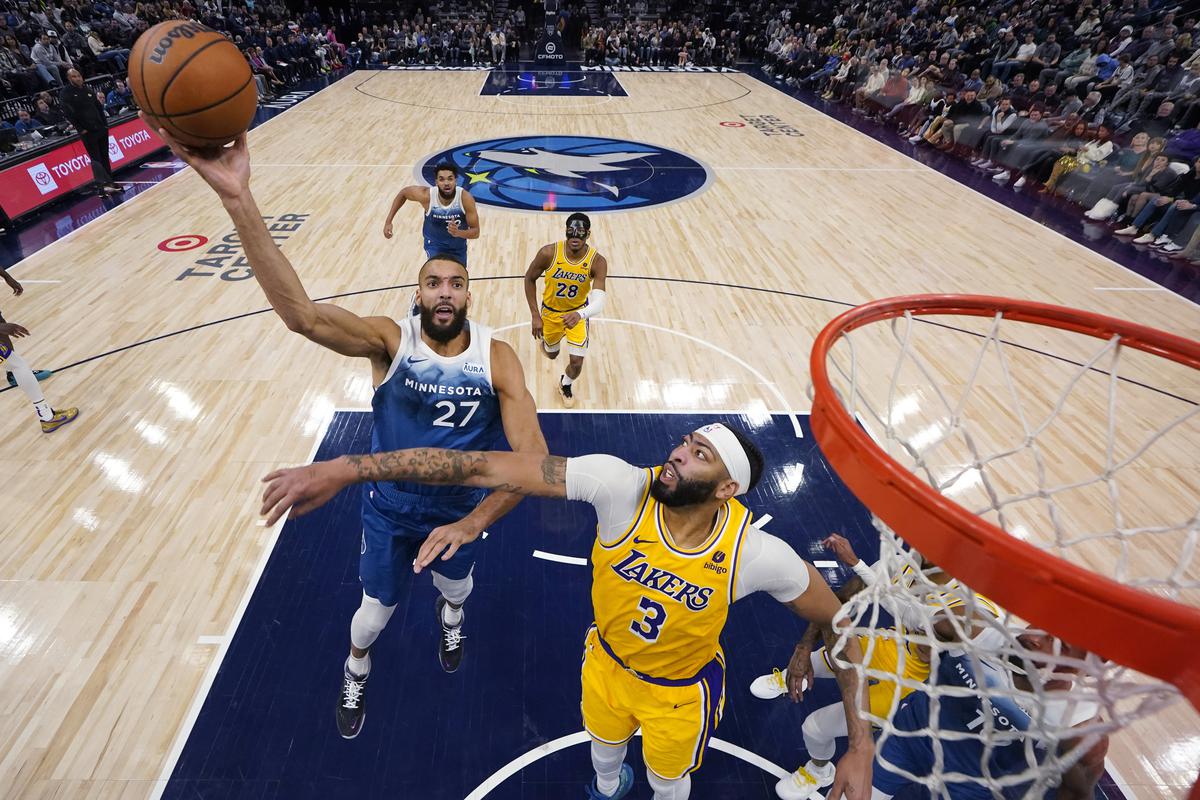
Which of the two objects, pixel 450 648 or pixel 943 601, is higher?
pixel 943 601

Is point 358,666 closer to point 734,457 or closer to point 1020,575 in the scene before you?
point 734,457

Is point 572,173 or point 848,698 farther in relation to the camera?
point 572,173

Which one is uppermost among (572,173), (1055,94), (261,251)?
(261,251)

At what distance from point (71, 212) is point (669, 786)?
11656mm

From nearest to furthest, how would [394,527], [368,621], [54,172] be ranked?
1. [394,527]
2. [368,621]
3. [54,172]

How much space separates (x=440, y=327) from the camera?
9.41ft

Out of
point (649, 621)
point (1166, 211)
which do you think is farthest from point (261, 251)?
point (1166, 211)

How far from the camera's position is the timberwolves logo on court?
10656 millimetres

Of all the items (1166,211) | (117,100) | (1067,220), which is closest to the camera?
(1166,211)

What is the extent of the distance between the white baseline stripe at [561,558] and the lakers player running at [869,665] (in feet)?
4.60

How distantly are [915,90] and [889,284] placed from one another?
10912 millimetres

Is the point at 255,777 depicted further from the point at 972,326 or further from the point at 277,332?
the point at 972,326

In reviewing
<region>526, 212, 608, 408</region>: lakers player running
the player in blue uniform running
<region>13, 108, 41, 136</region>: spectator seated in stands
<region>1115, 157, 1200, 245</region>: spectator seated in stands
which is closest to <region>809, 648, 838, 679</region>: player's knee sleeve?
<region>526, 212, 608, 408</region>: lakers player running

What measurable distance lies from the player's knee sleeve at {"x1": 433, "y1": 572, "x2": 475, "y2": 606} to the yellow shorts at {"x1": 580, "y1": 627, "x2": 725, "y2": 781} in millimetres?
1071
